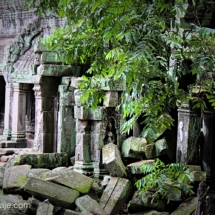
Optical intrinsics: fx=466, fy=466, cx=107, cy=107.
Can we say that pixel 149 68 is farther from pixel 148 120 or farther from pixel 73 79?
pixel 73 79

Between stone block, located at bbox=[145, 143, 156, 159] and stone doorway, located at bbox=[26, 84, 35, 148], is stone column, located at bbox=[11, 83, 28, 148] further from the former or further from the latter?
stone block, located at bbox=[145, 143, 156, 159]

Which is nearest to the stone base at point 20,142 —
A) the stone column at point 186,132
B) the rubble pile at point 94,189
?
the rubble pile at point 94,189

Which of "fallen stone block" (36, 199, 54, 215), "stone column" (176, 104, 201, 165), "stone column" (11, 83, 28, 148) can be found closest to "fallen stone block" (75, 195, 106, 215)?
"fallen stone block" (36, 199, 54, 215)

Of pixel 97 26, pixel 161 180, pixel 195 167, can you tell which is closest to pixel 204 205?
pixel 161 180

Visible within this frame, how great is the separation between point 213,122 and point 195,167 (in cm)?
120

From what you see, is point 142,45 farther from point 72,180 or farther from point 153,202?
point 72,180

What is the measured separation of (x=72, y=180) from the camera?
26.4 feet

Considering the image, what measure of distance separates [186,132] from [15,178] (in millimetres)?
3294

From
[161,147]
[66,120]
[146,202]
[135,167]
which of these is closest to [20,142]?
[66,120]

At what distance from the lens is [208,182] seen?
8.94 metres

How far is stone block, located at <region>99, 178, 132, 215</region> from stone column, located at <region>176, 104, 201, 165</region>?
126 cm

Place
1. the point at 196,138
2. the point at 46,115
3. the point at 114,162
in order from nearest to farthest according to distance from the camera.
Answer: the point at 114,162
the point at 196,138
the point at 46,115

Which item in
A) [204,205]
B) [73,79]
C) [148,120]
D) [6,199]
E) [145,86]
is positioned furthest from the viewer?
[73,79]

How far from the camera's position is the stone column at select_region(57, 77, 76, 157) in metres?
10.2
